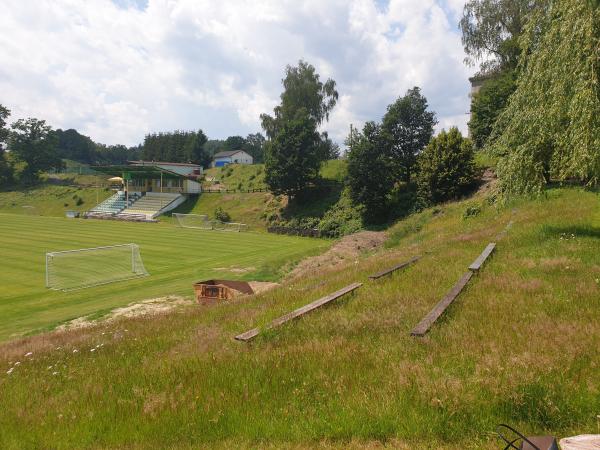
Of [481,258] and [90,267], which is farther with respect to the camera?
[90,267]

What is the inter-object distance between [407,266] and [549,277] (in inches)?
175

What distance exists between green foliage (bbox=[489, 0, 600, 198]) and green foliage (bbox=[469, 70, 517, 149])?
2424 centimetres

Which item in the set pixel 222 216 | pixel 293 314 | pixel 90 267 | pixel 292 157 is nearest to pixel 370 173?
pixel 292 157

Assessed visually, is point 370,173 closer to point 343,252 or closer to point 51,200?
point 343,252

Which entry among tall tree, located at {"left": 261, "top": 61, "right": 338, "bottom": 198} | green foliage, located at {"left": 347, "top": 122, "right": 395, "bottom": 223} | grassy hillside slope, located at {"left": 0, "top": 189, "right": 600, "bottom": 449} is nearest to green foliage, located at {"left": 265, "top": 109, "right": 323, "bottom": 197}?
tall tree, located at {"left": 261, "top": 61, "right": 338, "bottom": 198}

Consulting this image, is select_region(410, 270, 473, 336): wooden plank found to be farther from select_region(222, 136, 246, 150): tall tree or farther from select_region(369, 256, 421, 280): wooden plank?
Answer: select_region(222, 136, 246, 150): tall tree

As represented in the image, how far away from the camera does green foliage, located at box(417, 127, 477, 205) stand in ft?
136

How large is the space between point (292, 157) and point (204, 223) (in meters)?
17.3

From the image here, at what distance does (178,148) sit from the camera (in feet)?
436

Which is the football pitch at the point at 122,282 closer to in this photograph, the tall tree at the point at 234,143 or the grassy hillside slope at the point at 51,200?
the grassy hillside slope at the point at 51,200

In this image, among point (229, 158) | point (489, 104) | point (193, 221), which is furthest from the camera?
point (229, 158)

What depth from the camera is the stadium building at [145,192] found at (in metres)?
78.4

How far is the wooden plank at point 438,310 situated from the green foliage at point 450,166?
33.2m

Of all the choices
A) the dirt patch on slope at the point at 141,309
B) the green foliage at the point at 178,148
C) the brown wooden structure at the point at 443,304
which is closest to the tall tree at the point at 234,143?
the green foliage at the point at 178,148
